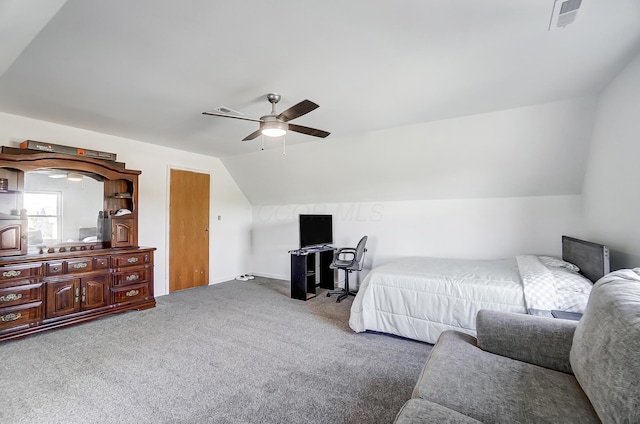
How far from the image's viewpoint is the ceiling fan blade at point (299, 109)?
2.22 meters

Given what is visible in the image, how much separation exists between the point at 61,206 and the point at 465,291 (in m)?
4.94

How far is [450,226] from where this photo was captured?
434 centimetres

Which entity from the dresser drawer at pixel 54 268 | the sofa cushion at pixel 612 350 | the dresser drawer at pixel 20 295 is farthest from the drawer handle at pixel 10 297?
the sofa cushion at pixel 612 350

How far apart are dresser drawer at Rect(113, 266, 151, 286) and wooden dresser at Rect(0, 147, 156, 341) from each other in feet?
0.04

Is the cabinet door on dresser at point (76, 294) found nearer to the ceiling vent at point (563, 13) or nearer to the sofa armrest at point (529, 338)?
the sofa armrest at point (529, 338)

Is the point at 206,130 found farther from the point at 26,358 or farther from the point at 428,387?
the point at 428,387

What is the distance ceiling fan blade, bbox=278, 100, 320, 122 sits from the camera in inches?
87.6

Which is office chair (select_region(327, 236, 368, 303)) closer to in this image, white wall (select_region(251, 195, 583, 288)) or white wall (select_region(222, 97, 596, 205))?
white wall (select_region(251, 195, 583, 288))

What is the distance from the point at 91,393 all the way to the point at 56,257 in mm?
1937

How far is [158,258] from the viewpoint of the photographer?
4680 mm

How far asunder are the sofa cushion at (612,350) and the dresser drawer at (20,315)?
460 cm

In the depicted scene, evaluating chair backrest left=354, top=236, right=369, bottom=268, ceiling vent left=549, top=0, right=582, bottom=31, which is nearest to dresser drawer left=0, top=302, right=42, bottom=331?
chair backrest left=354, top=236, right=369, bottom=268

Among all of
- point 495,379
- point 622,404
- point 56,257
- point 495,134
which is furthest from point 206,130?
point 622,404

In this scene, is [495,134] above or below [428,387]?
above
